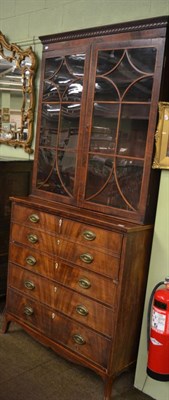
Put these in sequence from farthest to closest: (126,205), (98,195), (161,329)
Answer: (98,195) < (126,205) < (161,329)

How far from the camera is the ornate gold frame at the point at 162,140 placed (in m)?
1.93

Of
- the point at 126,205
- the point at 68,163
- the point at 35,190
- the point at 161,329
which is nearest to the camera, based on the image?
the point at 161,329

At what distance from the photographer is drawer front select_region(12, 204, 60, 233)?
7.63 ft

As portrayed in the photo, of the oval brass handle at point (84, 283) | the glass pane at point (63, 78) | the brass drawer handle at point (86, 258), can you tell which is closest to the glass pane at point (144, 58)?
the glass pane at point (63, 78)

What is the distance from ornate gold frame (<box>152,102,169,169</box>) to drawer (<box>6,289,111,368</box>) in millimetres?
1028

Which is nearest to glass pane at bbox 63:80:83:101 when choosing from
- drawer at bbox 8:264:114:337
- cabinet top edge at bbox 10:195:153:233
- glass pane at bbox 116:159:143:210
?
glass pane at bbox 116:159:143:210

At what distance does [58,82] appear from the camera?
2.46 metres

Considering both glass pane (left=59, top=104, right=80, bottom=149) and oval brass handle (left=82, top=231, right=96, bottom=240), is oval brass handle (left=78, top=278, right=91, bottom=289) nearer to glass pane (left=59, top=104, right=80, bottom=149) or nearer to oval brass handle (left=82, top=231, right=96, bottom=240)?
oval brass handle (left=82, top=231, right=96, bottom=240)

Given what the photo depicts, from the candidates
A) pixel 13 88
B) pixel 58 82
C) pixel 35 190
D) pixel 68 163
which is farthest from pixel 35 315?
pixel 13 88

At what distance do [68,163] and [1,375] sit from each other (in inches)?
54.2

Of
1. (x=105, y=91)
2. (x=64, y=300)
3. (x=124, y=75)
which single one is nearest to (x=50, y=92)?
(x=105, y=91)

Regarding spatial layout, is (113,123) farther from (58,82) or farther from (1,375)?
(1,375)

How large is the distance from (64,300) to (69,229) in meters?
0.45

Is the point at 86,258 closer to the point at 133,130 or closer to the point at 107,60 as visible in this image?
the point at 133,130
